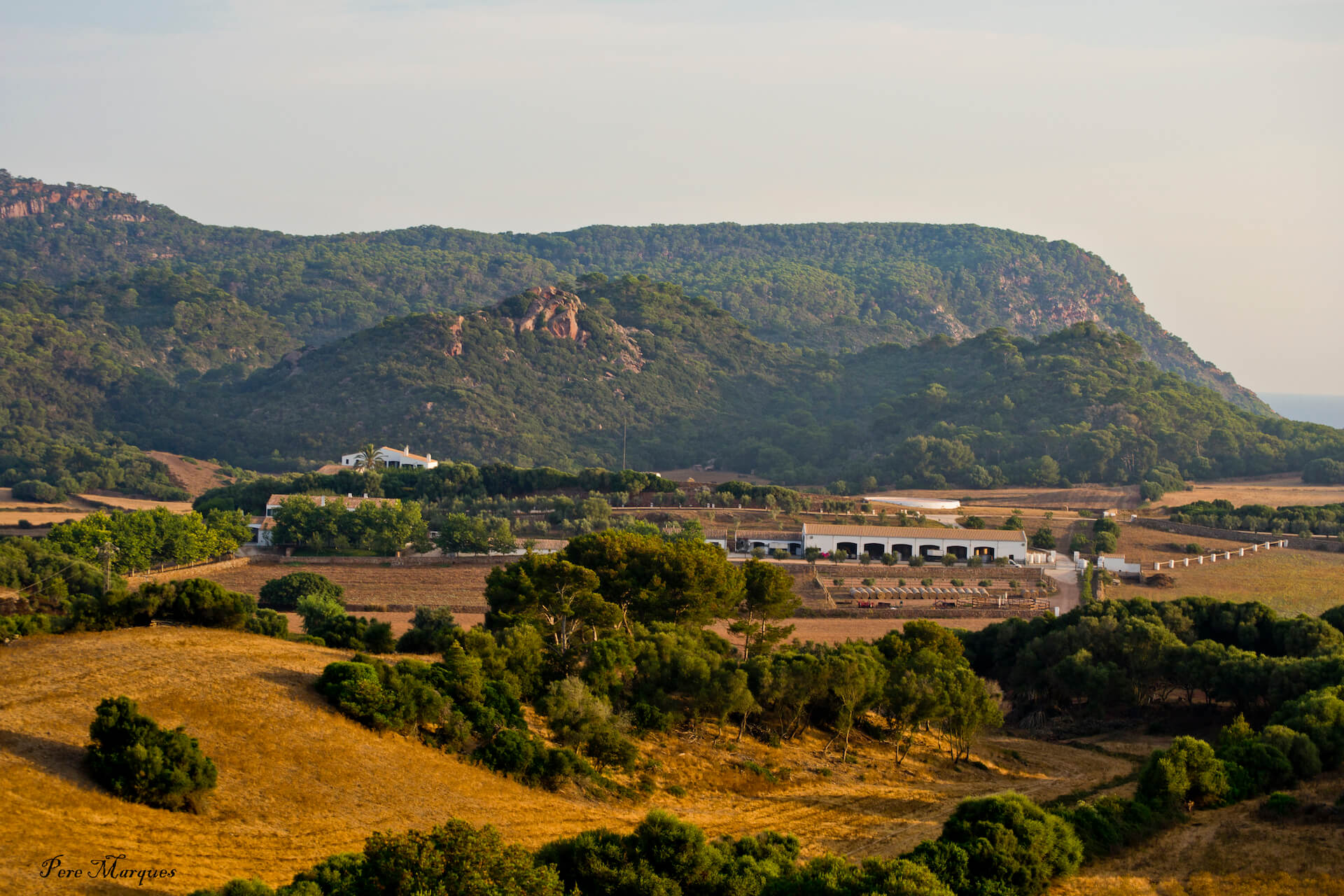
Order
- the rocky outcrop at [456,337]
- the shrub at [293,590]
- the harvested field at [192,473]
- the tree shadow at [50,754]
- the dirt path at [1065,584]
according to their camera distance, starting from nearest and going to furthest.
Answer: the tree shadow at [50,754] → the shrub at [293,590] → the dirt path at [1065,584] → the harvested field at [192,473] → the rocky outcrop at [456,337]

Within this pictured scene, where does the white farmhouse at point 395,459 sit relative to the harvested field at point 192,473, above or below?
above

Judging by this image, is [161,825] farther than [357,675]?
No

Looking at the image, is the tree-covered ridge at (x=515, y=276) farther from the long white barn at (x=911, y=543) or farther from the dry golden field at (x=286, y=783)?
the dry golden field at (x=286, y=783)

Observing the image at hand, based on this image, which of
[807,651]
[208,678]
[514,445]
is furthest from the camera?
[514,445]

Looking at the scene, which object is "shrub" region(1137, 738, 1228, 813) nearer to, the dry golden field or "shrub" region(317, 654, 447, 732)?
the dry golden field

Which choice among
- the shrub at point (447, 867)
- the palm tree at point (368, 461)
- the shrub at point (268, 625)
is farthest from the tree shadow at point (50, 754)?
the palm tree at point (368, 461)

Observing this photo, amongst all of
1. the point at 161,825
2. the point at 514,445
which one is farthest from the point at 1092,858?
the point at 514,445

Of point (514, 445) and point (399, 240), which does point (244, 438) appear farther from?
point (399, 240)
